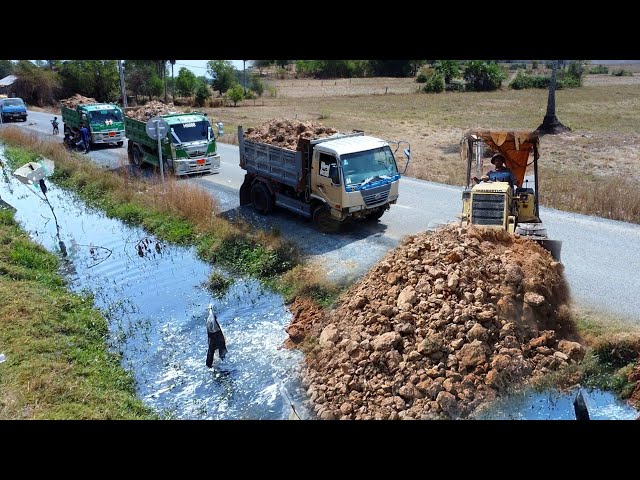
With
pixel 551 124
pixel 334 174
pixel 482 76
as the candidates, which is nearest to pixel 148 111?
pixel 334 174

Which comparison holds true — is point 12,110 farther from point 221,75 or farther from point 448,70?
point 448,70

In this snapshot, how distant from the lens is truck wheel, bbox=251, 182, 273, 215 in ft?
46.4

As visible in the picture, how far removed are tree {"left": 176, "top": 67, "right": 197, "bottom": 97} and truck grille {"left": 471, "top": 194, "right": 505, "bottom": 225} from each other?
3846 centimetres

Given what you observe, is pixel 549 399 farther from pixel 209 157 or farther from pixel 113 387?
pixel 209 157

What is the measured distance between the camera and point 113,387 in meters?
8.32

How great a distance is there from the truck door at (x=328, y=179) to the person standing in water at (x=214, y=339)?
4393 mm

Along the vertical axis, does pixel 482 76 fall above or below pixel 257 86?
above

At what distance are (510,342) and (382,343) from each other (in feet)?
5.60

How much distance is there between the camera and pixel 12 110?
33.4 m

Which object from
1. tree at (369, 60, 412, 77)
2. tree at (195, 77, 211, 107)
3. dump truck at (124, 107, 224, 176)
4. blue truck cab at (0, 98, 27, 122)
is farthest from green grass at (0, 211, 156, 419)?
tree at (369, 60, 412, 77)

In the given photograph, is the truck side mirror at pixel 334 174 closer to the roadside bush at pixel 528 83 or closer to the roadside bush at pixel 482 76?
the roadside bush at pixel 482 76

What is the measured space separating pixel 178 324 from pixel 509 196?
6198 mm

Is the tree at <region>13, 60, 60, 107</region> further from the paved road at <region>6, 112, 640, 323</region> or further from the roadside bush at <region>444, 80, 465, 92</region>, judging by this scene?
the paved road at <region>6, 112, 640, 323</region>

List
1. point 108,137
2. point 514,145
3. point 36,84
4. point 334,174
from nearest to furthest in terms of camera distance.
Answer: point 514,145
point 334,174
point 108,137
point 36,84
